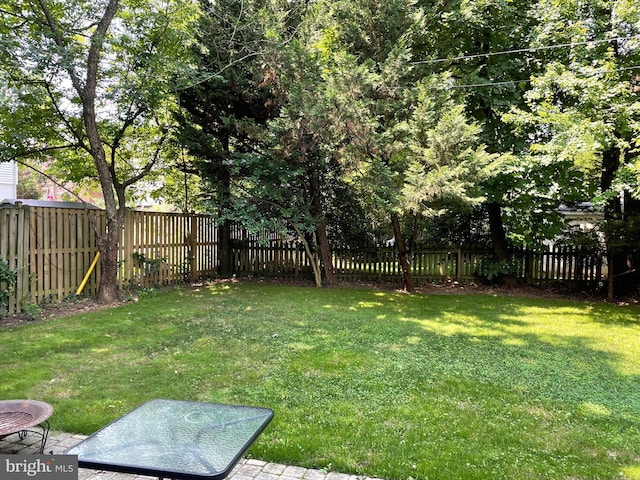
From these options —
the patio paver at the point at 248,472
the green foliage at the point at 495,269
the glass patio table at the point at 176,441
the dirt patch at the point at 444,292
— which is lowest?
the patio paver at the point at 248,472

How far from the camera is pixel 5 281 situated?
625 cm

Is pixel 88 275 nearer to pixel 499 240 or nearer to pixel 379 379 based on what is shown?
pixel 379 379

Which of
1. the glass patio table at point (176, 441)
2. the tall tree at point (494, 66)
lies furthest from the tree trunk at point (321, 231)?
the glass patio table at point (176, 441)

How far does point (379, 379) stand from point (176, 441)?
2546 mm

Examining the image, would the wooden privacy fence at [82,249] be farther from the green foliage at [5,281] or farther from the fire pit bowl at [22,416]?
the fire pit bowl at [22,416]

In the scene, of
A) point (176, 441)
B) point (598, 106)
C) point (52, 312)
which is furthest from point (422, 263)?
point (176, 441)

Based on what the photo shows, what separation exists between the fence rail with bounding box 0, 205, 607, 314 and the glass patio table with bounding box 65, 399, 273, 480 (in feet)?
19.2

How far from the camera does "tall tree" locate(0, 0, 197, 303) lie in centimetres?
700

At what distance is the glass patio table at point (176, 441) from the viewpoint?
5.45 feet

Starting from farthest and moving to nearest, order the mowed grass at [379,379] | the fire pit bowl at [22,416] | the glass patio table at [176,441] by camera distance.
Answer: the mowed grass at [379,379]
the fire pit bowl at [22,416]
the glass patio table at [176,441]

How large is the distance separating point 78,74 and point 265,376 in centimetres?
660

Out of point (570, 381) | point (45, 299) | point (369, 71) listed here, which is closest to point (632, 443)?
point (570, 381)

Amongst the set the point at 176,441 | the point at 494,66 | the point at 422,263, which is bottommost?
the point at 176,441

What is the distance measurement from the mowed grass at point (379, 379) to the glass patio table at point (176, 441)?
742mm
